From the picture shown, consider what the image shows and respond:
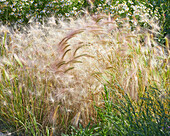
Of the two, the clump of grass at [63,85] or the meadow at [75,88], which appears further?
the clump of grass at [63,85]

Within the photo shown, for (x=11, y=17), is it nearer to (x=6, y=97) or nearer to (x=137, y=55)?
(x=6, y=97)

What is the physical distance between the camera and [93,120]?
2381 millimetres

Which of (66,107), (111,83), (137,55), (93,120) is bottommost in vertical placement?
(93,120)

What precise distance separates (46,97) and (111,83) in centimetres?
70

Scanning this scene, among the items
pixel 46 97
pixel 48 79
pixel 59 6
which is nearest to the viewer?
pixel 48 79

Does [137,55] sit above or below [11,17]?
below

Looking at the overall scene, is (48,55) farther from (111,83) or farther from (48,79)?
(111,83)

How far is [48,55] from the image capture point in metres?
2.56

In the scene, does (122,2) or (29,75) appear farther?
(122,2)

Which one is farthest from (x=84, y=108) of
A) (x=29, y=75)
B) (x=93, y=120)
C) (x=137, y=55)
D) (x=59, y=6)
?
(x=59, y=6)

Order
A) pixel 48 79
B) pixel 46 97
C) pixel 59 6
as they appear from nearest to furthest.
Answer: pixel 48 79
pixel 46 97
pixel 59 6

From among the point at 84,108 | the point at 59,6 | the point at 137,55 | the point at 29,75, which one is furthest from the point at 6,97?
the point at 59,6

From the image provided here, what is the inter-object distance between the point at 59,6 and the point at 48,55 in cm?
252

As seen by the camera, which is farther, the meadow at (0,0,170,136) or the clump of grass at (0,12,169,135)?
the clump of grass at (0,12,169,135)
